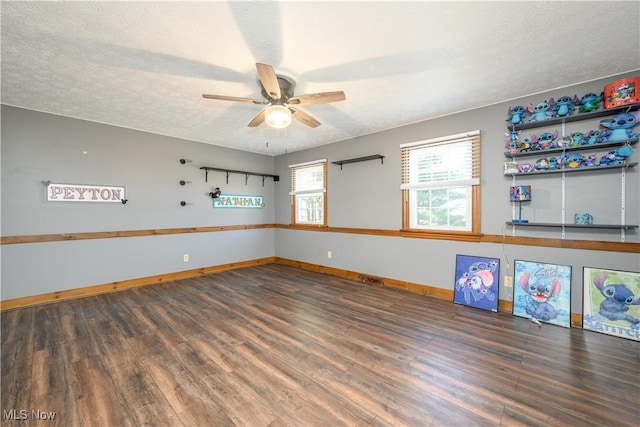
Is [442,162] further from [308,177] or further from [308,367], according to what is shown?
[308,367]

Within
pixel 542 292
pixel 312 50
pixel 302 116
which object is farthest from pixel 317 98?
pixel 542 292

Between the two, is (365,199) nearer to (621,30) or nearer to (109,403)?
(621,30)

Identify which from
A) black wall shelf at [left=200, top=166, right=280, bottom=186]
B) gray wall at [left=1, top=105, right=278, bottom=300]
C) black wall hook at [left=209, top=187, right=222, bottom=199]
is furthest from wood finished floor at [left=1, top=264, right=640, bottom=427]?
black wall shelf at [left=200, top=166, right=280, bottom=186]

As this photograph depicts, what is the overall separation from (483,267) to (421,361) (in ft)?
5.69

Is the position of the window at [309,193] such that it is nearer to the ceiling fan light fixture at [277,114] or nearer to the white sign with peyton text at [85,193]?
the ceiling fan light fixture at [277,114]

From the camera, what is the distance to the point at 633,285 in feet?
7.60

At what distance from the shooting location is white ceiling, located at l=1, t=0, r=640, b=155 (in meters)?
1.63

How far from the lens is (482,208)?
3135 millimetres

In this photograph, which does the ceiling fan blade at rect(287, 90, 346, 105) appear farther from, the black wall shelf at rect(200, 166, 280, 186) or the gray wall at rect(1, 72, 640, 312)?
the black wall shelf at rect(200, 166, 280, 186)

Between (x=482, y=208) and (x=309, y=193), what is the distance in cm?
305

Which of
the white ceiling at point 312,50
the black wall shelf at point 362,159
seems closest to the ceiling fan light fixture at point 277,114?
the white ceiling at point 312,50

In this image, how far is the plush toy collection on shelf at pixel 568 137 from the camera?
7.66ft

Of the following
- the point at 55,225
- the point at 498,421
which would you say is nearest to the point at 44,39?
the point at 55,225

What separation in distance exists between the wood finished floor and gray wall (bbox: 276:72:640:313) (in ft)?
2.29
